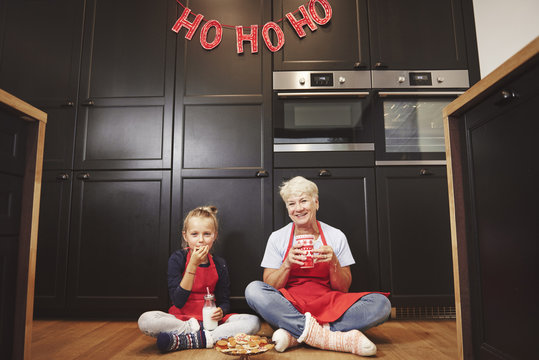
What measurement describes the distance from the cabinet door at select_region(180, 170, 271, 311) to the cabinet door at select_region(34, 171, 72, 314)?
0.67 metres

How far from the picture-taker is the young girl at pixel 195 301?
150cm

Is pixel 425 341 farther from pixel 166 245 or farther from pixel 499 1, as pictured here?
pixel 499 1

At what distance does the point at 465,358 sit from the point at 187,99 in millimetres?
1898

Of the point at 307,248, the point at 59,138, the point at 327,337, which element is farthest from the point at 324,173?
the point at 59,138

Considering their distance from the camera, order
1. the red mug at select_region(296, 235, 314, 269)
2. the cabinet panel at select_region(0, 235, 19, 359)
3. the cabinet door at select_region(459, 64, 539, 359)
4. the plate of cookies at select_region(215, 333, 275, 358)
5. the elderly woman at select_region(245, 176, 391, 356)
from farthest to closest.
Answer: the elderly woman at select_region(245, 176, 391, 356), the red mug at select_region(296, 235, 314, 269), the plate of cookies at select_region(215, 333, 275, 358), the cabinet panel at select_region(0, 235, 19, 359), the cabinet door at select_region(459, 64, 539, 359)

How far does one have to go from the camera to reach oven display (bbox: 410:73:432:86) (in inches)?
86.7

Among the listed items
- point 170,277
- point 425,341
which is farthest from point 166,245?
point 425,341

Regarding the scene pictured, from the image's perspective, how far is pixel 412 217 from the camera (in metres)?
2.07

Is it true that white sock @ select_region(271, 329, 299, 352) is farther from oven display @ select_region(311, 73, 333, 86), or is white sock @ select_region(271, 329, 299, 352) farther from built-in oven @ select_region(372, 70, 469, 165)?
oven display @ select_region(311, 73, 333, 86)

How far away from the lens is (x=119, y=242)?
209 centimetres

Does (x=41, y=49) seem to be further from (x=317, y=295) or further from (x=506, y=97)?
(x=506, y=97)

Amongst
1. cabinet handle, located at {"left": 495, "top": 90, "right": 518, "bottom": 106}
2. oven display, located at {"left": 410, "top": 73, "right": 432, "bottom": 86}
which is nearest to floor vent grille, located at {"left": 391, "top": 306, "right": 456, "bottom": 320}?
oven display, located at {"left": 410, "top": 73, "right": 432, "bottom": 86}

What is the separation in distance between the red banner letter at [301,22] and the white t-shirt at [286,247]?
1277 mm

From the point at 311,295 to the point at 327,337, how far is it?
0.67 feet
